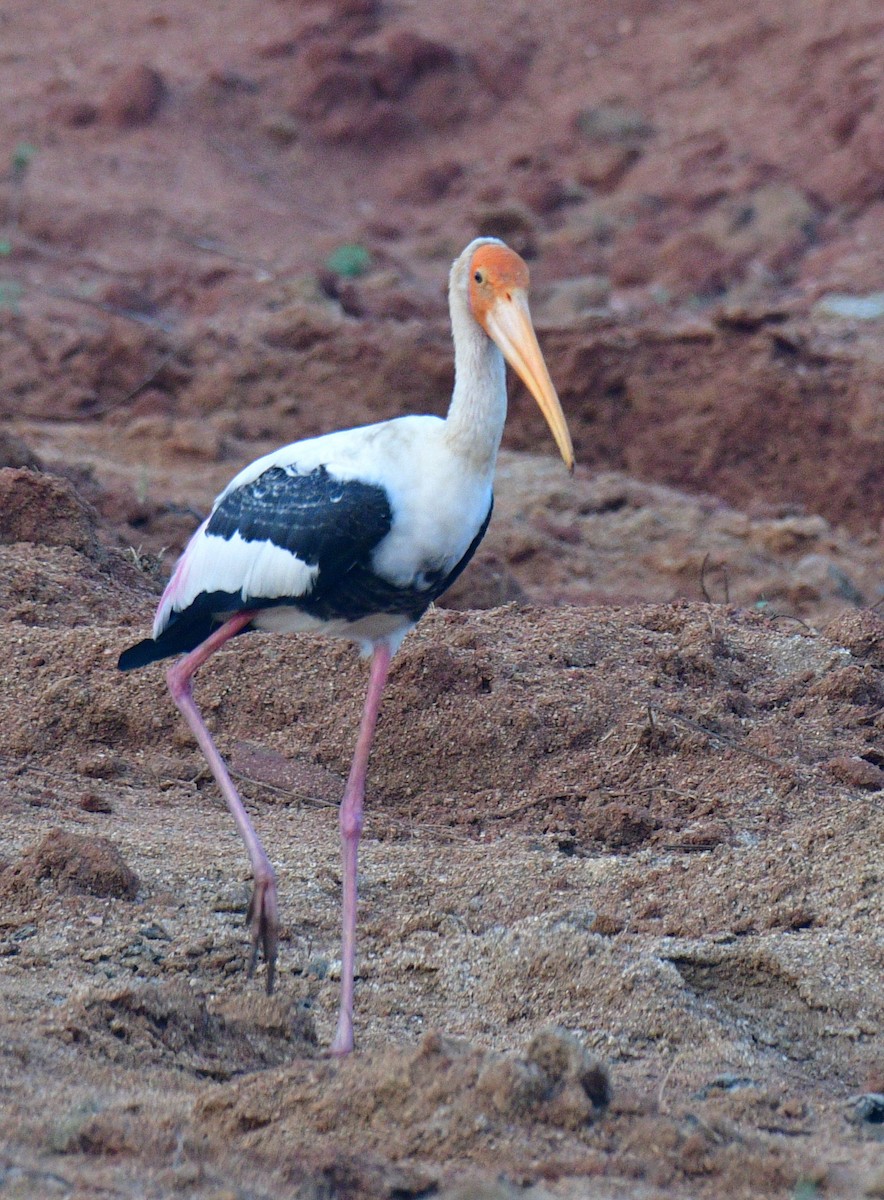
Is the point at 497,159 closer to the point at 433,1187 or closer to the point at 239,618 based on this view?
the point at 239,618

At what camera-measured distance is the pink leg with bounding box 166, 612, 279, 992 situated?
4.38m

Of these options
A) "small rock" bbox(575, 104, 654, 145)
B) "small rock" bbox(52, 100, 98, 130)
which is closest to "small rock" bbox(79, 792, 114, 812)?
"small rock" bbox(52, 100, 98, 130)

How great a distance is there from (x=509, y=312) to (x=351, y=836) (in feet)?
4.67

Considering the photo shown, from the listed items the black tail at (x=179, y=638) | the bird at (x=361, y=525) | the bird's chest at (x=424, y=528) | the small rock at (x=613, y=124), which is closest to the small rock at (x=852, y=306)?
the small rock at (x=613, y=124)

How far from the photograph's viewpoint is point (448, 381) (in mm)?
11367

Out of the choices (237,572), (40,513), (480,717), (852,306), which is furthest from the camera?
(852,306)

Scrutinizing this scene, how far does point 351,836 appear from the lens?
16.0ft

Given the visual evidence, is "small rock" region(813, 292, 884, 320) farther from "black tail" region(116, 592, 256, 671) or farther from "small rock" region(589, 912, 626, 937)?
"small rock" region(589, 912, 626, 937)

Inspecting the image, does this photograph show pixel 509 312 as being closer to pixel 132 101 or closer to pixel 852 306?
pixel 852 306

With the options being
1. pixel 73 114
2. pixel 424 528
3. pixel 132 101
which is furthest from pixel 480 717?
pixel 132 101

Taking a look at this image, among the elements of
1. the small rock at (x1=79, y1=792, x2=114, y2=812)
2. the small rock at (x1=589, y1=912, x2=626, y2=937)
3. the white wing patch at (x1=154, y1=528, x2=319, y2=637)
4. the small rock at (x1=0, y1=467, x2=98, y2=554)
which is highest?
the small rock at (x1=0, y1=467, x2=98, y2=554)

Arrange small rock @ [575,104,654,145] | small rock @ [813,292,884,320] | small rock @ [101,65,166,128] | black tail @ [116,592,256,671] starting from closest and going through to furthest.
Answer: black tail @ [116,592,256,671] < small rock @ [813,292,884,320] < small rock @ [101,65,166,128] < small rock @ [575,104,654,145]

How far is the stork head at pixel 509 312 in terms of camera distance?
4758 mm

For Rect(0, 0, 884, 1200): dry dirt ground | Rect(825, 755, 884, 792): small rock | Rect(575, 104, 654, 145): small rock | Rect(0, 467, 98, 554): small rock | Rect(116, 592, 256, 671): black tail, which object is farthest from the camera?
Rect(575, 104, 654, 145): small rock
